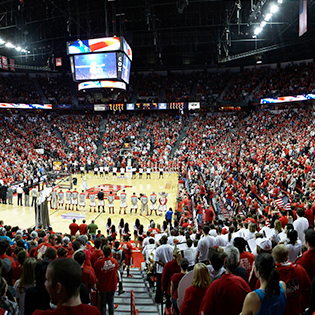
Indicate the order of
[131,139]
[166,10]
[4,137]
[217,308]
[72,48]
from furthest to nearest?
[131,139] → [4,137] → [166,10] → [72,48] → [217,308]

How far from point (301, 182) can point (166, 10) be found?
67.7 feet

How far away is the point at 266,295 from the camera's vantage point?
2.51 meters

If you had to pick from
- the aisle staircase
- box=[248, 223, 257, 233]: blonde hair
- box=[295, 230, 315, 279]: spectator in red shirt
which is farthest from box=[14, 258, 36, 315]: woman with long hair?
box=[248, 223, 257, 233]: blonde hair

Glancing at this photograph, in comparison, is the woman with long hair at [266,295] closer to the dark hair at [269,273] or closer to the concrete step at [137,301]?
the dark hair at [269,273]

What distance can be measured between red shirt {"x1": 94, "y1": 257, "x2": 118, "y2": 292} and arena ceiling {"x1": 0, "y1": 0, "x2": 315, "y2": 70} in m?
15.0

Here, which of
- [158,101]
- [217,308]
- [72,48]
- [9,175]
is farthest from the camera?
[158,101]

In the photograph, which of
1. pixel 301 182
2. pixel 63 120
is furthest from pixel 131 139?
pixel 301 182

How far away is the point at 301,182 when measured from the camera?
13.5 m

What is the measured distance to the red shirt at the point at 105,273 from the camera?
481 cm

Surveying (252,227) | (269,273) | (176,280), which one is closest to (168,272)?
(176,280)

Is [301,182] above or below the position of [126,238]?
above

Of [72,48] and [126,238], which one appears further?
[72,48]

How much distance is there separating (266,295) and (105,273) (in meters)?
3.00

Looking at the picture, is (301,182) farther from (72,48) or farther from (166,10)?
(166,10)
